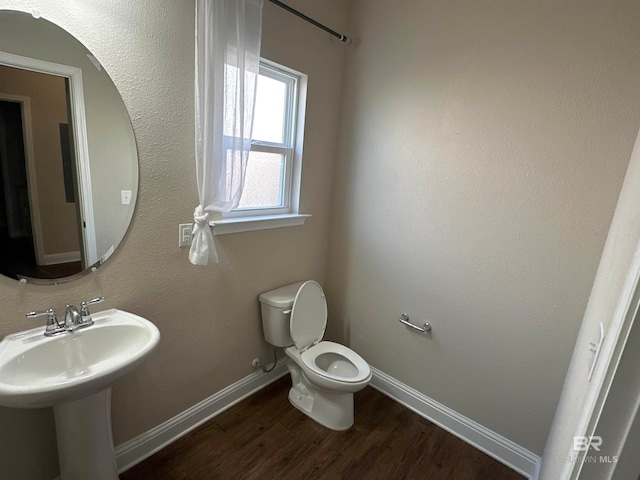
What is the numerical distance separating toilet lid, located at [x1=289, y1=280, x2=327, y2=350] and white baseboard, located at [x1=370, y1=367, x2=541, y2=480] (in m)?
0.56

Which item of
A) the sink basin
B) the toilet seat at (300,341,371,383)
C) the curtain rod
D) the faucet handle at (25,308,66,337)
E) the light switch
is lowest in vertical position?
the toilet seat at (300,341,371,383)

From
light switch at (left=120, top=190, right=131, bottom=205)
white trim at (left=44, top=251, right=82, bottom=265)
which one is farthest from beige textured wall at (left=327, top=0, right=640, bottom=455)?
white trim at (left=44, top=251, right=82, bottom=265)

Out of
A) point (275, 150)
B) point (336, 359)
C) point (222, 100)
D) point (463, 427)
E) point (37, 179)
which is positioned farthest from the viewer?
point (336, 359)

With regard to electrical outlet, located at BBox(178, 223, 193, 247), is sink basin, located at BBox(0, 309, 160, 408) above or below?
below

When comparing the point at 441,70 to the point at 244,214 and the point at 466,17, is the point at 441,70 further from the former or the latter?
the point at 244,214

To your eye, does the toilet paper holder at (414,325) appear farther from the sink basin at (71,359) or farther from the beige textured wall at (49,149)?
the beige textured wall at (49,149)

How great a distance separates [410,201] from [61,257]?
5.76 ft

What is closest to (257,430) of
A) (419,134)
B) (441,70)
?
(419,134)

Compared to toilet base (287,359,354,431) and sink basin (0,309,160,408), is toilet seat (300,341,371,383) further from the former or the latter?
sink basin (0,309,160,408)

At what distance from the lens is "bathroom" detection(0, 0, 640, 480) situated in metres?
1.30

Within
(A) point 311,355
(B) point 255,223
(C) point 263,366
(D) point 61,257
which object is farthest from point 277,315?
(D) point 61,257

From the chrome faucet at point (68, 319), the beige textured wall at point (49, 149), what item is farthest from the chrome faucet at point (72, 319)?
the beige textured wall at point (49, 149)

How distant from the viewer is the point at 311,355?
6.49 feet

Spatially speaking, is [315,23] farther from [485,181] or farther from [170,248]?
[170,248]
